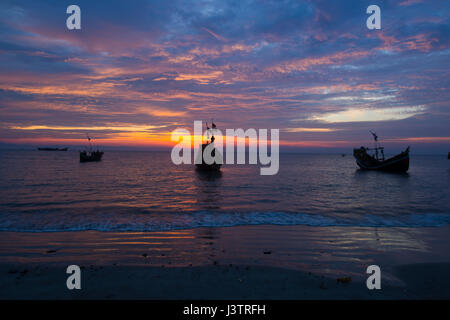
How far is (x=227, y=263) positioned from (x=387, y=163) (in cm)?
6378

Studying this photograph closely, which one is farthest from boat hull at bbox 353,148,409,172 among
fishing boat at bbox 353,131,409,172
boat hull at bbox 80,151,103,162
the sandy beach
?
boat hull at bbox 80,151,103,162

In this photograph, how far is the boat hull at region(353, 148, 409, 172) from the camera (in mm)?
57219

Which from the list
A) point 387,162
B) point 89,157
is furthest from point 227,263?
point 89,157

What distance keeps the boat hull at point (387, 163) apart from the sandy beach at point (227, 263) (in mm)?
53124

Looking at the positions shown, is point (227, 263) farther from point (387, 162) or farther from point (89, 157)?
point (89, 157)

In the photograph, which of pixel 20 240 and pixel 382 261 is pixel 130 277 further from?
pixel 382 261

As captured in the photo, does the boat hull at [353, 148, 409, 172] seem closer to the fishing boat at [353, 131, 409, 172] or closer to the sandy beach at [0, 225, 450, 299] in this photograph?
the fishing boat at [353, 131, 409, 172]

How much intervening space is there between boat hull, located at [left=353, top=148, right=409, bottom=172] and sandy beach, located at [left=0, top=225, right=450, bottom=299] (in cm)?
5312

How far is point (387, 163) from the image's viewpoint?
5894 cm

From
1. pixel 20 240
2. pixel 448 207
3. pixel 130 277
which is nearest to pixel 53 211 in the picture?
pixel 20 240

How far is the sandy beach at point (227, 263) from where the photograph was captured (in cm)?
628

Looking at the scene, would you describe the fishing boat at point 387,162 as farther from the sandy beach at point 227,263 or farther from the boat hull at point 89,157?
the boat hull at point 89,157

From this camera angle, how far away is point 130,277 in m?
7.02
